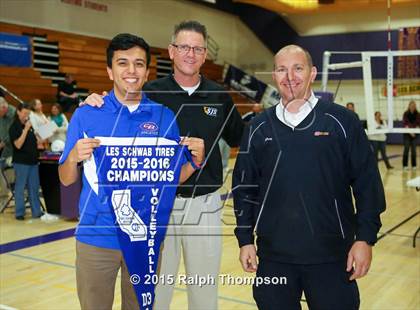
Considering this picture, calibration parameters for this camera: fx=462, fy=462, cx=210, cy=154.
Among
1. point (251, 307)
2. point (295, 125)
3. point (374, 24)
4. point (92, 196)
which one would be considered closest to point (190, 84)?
point (295, 125)

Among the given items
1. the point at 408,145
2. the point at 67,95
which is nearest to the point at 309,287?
the point at 67,95

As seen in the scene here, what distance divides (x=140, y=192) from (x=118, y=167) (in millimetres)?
156

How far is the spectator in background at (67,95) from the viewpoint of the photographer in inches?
472

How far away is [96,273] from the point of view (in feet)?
6.40

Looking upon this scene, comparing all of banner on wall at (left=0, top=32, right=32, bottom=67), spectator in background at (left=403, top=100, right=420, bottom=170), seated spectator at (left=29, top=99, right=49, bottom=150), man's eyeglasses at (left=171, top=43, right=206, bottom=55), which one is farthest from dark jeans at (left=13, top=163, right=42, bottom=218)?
spectator in background at (left=403, top=100, right=420, bottom=170)

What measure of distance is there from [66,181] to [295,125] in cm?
105

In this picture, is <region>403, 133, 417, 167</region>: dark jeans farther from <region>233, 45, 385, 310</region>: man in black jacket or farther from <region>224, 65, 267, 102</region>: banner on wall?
<region>233, 45, 385, 310</region>: man in black jacket

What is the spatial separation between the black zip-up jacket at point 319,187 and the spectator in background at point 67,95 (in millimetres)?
10681

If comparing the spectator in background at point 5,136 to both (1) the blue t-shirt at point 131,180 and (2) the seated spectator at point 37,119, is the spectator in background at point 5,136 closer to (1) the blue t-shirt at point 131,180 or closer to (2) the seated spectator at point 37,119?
(2) the seated spectator at point 37,119

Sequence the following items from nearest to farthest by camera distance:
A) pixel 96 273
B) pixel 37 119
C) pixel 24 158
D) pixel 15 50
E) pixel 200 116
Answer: pixel 96 273, pixel 200 116, pixel 24 158, pixel 37 119, pixel 15 50

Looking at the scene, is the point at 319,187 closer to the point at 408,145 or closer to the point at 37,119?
the point at 37,119

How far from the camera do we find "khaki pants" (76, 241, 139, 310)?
6.38 feet

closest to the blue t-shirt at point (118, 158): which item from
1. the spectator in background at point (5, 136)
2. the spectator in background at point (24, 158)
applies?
the spectator in background at point (24, 158)

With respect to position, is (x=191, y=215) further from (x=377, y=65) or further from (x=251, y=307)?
(x=377, y=65)
